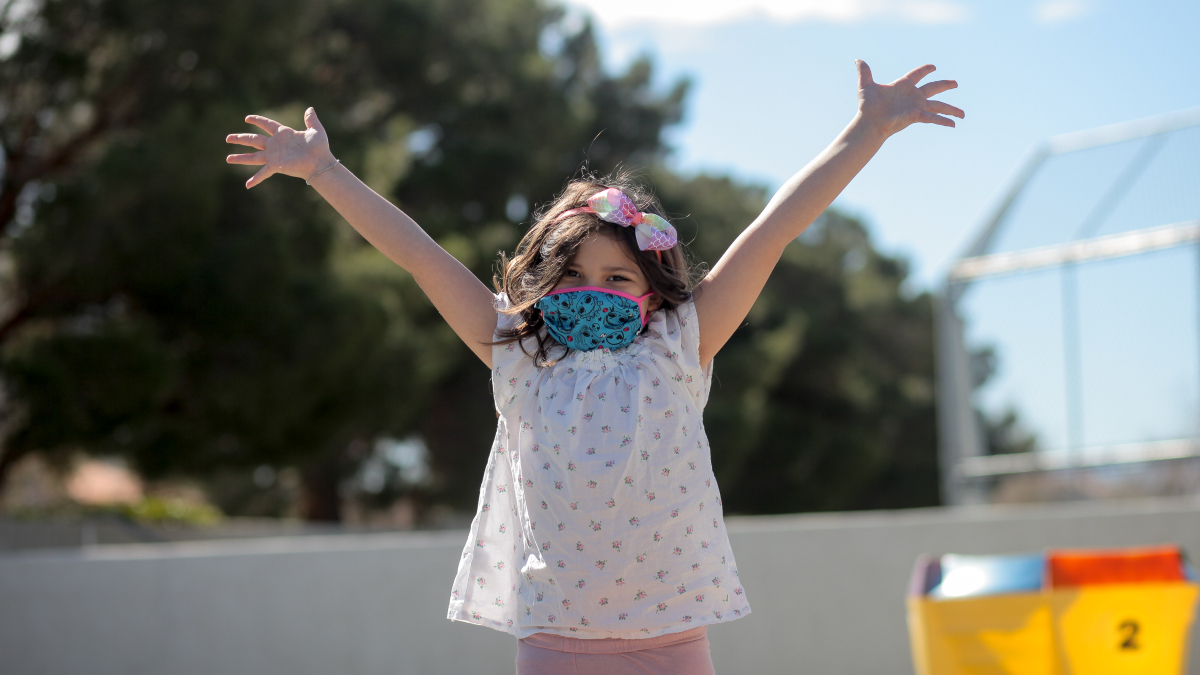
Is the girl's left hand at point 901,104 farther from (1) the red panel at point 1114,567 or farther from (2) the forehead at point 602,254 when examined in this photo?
(1) the red panel at point 1114,567

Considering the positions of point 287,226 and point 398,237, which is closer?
point 398,237

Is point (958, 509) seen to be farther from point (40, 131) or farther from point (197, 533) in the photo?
point (40, 131)

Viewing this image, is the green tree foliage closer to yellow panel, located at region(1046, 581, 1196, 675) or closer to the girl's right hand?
yellow panel, located at region(1046, 581, 1196, 675)

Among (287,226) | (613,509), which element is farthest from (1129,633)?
(287,226)

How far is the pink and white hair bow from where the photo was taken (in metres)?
1.86

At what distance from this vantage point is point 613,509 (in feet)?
5.71

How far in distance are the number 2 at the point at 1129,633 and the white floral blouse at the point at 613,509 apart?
8.97 ft

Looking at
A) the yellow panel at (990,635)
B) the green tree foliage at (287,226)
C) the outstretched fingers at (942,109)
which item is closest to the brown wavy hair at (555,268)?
the outstretched fingers at (942,109)

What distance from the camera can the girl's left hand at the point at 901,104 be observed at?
76.6 inches

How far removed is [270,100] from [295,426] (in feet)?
14.6

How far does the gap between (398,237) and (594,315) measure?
366mm

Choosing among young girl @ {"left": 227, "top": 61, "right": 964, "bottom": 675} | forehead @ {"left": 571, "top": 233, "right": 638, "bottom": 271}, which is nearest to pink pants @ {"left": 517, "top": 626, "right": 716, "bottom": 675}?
young girl @ {"left": 227, "top": 61, "right": 964, "bottom": 675}

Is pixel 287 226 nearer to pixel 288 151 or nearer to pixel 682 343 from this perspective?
pixel 288 151

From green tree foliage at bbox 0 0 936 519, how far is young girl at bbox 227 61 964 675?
15.6 feet
